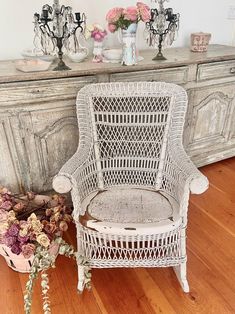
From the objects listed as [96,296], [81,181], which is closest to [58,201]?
[81,181]

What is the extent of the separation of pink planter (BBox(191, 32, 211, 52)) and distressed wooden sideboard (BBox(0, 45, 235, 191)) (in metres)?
0.05

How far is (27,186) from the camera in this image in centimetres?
170

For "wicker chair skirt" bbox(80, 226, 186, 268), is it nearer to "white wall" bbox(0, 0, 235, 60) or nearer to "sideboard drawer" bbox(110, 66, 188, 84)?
"sideboard drawer" bbox(110, 66, 188, 84)

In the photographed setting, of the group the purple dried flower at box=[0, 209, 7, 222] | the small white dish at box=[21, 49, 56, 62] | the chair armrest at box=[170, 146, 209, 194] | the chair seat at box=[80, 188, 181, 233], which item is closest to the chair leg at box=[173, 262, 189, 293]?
the chair seat at box=[80, 188, 181, 233]

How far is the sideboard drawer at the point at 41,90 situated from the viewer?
1440 mm

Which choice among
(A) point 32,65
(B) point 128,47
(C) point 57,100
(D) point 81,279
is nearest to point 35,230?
(D) point 81,279

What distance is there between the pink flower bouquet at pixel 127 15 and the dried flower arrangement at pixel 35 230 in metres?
1.04

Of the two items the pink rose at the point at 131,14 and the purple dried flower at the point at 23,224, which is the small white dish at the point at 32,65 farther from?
the purple dried flower at the point at 23,224

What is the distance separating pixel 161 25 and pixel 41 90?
912 mm

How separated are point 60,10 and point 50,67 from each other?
30cm

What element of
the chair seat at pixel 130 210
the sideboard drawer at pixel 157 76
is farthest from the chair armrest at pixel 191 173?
the sideboard drawer at pixel 157 76

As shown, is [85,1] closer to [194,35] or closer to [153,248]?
[194,35]

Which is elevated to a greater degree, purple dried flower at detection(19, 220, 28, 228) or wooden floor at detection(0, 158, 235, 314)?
purple dried flower at detection(19, 220, 28, 228)

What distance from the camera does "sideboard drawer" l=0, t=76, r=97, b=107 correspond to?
4.73ft
